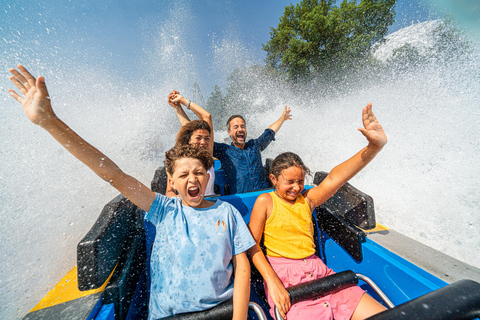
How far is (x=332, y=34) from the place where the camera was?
15.4m

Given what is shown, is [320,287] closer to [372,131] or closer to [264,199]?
[264,199]

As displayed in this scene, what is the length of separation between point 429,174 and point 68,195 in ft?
23.5

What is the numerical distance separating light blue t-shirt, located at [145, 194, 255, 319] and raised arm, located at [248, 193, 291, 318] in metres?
0.12

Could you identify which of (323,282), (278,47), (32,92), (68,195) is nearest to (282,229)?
(323,282)

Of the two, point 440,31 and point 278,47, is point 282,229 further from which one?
point 278,47

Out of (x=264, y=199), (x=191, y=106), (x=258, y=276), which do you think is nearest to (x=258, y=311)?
(x=258, y=276)

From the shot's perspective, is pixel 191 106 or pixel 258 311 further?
pixel 191 106

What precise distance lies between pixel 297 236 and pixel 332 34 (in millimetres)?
19363

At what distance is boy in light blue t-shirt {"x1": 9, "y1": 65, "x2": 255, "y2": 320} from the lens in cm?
90

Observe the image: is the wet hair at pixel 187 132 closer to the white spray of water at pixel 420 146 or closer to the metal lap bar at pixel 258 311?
the metal lap bar at pixel 258 311

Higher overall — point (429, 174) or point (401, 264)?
point (429, 174)

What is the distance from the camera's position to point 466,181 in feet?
10.3

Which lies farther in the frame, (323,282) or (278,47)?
(278,47)

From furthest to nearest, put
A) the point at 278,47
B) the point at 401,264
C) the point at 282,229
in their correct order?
the point at 278,47 → the point at 282,229 → the point at 401,264
